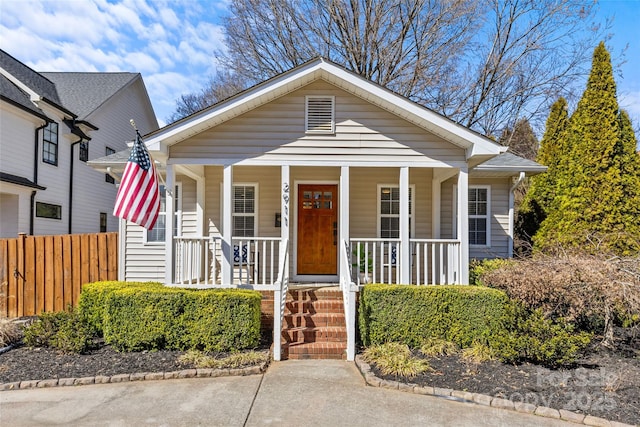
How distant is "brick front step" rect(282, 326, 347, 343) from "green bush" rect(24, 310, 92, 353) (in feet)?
10.2

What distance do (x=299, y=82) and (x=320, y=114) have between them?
0.70m

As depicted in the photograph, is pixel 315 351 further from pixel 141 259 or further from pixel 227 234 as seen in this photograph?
pixel 141 259

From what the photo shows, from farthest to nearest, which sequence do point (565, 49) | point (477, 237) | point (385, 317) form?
1. point (565, 49)
2. point (477, 237)
3. point (385, 317)

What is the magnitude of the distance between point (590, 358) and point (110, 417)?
6459mm

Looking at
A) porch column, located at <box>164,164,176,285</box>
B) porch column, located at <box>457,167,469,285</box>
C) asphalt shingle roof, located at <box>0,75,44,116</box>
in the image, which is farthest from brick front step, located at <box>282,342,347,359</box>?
Answer: asphalt shingle roof, located at <box>0,75,44,116</box>

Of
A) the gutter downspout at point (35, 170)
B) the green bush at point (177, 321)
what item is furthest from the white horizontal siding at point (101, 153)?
the green bush at point (177, 321)

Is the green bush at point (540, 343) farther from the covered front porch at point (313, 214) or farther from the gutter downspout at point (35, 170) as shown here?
the gutter downspout at point (35, 170)

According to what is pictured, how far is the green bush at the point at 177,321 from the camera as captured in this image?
5828mm

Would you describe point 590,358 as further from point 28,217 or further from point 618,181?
point 28,217

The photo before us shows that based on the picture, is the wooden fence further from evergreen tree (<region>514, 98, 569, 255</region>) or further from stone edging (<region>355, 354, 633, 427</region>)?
evergreen tree (<region>514, 98, 569, 255</region>)

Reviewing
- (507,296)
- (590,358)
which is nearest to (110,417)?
(507,296)

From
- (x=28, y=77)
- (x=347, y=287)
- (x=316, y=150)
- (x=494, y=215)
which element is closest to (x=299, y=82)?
(x=316, y=150)

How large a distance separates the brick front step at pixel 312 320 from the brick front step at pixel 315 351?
1.75 feet

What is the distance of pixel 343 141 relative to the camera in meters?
7.31
